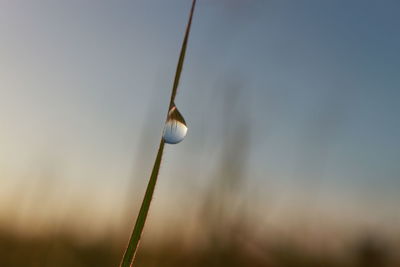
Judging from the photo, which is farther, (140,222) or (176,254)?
(176,254)

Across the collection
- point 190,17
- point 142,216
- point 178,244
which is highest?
point 190,17

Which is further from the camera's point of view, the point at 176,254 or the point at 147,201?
the point at 176,254

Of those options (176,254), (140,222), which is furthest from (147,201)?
(176,254)

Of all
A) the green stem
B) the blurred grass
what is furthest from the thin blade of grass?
the blurred grass

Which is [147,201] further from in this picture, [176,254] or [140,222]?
[176,254]

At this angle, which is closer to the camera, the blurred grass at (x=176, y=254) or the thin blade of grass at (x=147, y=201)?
the thin blade of grass at (x=147, y=201)

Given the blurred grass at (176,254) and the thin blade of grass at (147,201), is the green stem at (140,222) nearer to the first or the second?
the thin blade of grass at (147,201)

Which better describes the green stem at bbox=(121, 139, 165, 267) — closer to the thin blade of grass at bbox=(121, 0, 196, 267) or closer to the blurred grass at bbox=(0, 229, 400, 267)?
the thin blade of grass at bbox=(121, 0, 196, 267)

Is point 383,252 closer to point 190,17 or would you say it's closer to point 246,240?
point 246,240

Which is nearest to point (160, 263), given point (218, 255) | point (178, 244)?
point (178, 244)

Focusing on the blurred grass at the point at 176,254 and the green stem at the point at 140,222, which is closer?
the green stem at the point at 140,222

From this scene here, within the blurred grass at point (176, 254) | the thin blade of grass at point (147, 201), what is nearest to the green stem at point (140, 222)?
the thin blade of grass at point (147, 201)
